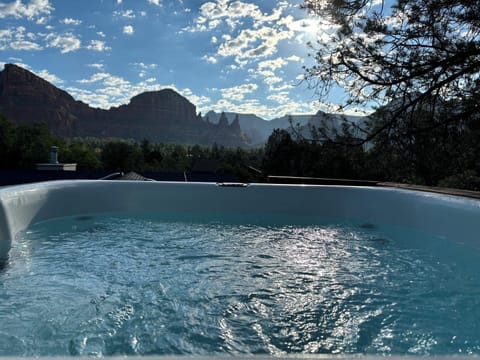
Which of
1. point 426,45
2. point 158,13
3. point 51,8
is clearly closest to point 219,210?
point 426,45

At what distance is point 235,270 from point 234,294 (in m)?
0.25

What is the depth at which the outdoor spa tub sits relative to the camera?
0.87 m

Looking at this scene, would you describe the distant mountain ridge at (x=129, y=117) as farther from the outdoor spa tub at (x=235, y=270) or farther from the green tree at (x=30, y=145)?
the outdoor spa tub at (x=235, y=270)

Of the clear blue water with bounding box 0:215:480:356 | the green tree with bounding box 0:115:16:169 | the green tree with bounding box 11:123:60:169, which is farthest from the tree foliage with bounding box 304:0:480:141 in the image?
the green tree with bounding box 0:115:16:169

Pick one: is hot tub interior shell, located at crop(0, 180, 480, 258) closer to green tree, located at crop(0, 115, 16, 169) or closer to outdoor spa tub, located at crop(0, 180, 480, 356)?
outdoor spa tub, located at crop(0, 180, 480, 356)

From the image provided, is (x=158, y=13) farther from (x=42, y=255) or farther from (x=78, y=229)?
(x=42, y=255)

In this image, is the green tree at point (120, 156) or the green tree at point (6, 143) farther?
the green tree at point (120, 156)

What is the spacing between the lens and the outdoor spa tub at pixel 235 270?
87 centimetres

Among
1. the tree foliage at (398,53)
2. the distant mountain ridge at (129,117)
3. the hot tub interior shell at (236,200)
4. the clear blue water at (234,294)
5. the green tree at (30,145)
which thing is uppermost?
the distant mountain ridge at (129,117)

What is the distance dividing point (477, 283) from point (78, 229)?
2.06 metres

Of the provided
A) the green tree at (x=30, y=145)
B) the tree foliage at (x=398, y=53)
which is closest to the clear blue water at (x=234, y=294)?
the tree foliage at (x=398, y=53)

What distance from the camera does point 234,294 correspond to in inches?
45.8

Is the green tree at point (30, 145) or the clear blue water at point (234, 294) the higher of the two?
the green tree at point (30, 145)

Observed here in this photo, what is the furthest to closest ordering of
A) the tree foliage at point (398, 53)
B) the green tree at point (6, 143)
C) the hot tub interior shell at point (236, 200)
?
1. the green tree at point (6, 143)
2. the tree foliage at point (398, 53)
3. the hot tub interior shell at point (236, 200)
